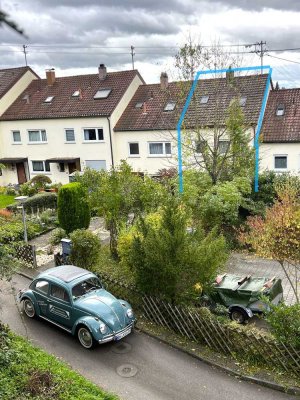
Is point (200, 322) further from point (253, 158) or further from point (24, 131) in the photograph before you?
point (24, 131)

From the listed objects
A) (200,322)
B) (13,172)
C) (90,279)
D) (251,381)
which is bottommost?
(251,381)

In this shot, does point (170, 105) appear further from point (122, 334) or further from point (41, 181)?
point (122, 334)

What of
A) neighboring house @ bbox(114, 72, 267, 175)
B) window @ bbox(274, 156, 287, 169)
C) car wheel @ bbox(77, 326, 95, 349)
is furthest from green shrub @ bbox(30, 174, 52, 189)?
car wheel @ bbox(77, 326, 95, 349)

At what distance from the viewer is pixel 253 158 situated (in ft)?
73.4

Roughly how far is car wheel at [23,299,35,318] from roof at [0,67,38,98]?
2554 cm

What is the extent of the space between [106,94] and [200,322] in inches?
954

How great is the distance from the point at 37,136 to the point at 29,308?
23.4 meters

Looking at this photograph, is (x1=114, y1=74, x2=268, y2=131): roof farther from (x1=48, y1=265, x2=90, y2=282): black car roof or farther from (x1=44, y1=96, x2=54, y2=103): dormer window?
(x1=48, y1=265, x2=90, y2=282): black car roof

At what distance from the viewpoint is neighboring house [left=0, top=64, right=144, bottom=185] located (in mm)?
31531

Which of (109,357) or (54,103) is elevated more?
(54,103)

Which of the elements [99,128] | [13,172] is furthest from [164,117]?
[13,172]

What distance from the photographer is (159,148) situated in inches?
1187

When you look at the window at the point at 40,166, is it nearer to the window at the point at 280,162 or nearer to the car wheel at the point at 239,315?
the window at the point at 280,162

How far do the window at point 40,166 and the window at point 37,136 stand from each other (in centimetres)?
178
